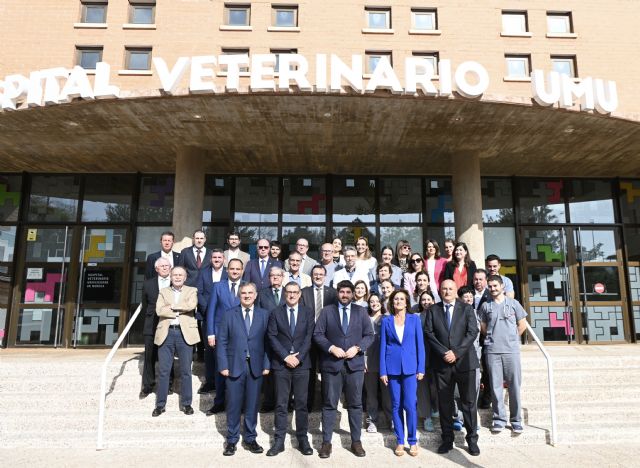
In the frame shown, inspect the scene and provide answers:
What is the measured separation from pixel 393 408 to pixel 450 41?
32.0 ft

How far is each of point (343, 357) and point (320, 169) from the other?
7.54 m

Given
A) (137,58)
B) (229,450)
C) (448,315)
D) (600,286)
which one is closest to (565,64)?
(600,286)

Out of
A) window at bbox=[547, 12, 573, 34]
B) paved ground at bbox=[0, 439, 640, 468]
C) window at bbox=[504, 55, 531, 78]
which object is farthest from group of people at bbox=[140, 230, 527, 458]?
window at bbox=[547, 12, 573, 34]

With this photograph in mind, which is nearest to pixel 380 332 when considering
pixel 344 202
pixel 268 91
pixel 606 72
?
pixel 268 91

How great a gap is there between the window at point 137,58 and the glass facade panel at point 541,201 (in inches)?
420

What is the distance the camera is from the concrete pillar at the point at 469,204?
35.1ft

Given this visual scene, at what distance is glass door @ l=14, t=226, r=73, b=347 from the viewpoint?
37.5 feet

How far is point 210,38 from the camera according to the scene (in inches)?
443

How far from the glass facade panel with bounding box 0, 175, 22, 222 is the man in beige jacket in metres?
8.73

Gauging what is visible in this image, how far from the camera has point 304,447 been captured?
202 inches

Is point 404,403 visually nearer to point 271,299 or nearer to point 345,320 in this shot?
point 345,320

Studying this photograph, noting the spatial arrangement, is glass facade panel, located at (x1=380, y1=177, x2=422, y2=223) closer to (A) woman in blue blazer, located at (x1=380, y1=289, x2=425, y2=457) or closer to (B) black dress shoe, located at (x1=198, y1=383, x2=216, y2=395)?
(A) woman in blue blazer, located at (x1=380, y1=289, x2=425, y2=457)

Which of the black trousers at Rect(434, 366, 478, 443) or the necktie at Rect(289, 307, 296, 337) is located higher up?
the necktie at Rect(289, 307, 296, 337)

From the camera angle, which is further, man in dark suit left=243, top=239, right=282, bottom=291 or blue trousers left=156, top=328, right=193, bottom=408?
man in dark suit left=243, top=239, right=282, bottom=291
